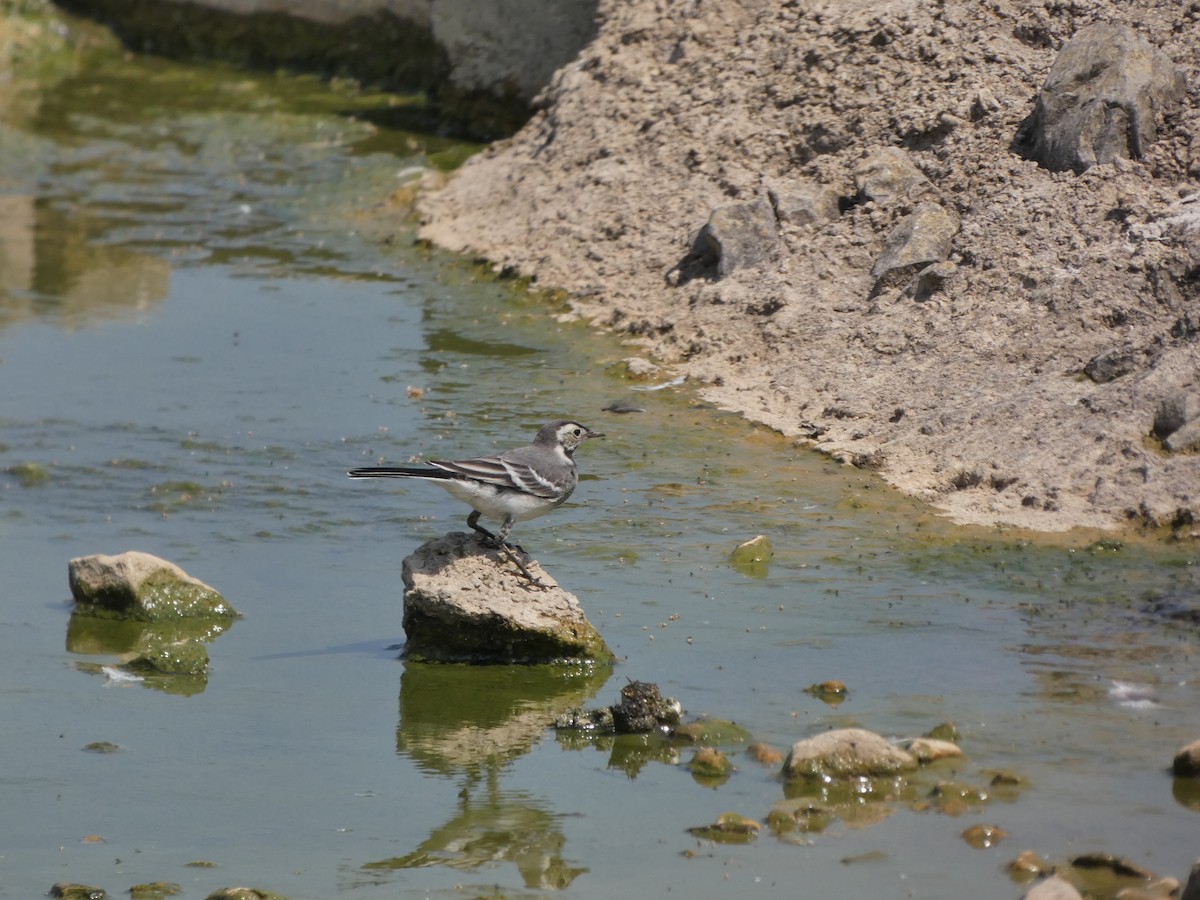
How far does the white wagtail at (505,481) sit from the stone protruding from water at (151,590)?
4.13 ft

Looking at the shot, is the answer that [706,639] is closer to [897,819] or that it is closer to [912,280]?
[897,819]

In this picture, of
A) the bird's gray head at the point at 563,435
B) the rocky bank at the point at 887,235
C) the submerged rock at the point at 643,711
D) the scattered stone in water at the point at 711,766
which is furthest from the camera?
the rocky bank at the point at 887,235

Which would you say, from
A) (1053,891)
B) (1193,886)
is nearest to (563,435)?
(1053,891)

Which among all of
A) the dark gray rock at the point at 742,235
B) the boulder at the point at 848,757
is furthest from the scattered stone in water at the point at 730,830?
the dark gray rock at the point at 742,235

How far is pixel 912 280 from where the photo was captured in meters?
11.9

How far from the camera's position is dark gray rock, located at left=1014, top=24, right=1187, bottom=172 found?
11.7 metres

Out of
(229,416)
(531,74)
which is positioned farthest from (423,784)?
(531,74)

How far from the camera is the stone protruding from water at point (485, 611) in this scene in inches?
311

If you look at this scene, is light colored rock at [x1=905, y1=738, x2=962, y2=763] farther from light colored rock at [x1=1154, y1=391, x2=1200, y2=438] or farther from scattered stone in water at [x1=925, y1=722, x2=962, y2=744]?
light colored rock at [x1=1154, y1=391, x2=1200, y2=438]

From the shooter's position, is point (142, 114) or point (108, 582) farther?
point (142, 114)

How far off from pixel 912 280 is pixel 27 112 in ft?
45.1

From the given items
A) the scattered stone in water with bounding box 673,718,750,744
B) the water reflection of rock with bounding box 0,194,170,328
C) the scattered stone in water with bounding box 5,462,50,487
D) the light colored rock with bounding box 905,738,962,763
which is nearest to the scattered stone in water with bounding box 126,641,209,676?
the scattered stone in water with bounding box 673,718,750,744

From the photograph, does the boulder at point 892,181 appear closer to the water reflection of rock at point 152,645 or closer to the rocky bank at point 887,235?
the rocky bank at point 887,235

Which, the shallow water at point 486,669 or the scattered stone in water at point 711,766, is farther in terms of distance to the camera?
the scattered stone in water at point 711,766
